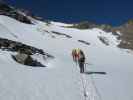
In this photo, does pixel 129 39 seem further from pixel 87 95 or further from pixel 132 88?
pixel 87 95

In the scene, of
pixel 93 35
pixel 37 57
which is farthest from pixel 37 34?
pixel 37 57

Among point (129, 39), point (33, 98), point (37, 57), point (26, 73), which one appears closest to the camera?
point (33, 98)

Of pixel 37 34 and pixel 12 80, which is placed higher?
pixel 37 34

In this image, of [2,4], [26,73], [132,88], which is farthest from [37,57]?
[2,4]

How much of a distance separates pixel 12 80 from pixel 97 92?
4.52 metres

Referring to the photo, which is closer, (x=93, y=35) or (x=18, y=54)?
(x=18, y=54)

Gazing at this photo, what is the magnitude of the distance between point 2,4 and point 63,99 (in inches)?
1489

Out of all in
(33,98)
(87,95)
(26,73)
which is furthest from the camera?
(26,73)

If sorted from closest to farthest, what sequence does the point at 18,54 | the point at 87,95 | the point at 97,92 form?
1. the point at 87,95
2. the point at 97,92
3. the point at 18,54

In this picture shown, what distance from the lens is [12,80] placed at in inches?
651

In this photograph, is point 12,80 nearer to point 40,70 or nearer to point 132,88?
point 40,70

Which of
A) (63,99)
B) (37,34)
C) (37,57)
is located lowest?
(63,99)

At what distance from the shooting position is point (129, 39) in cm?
6212

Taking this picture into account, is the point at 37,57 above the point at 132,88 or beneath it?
above
